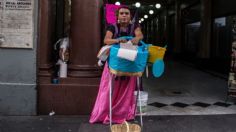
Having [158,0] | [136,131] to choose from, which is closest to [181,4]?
[158,0]

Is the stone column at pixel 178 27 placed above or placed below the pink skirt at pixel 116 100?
above

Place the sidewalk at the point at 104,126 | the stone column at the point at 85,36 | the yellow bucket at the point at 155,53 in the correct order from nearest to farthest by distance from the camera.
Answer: the yellow bucket at the point at 155,53
the sidewalk at the point at 104,126
the stone column at the point at 85,36

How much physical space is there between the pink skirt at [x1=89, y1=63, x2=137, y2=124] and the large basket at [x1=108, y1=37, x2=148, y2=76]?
79 centimetres

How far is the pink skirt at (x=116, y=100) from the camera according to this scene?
19.8 ft

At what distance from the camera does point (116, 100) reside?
6227 millimetres

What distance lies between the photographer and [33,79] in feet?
21.7

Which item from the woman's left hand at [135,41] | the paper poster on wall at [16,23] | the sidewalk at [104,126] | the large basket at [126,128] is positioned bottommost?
the sidewalk at [104,126]

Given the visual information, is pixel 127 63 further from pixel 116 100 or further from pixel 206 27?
pixel 206 27

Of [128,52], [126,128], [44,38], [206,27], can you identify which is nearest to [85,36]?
[44,38]

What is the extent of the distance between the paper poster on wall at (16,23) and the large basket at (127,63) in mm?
2018

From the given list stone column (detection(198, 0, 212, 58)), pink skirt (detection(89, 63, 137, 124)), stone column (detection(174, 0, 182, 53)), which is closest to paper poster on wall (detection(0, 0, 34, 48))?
pink skirt (detection(89, 63, 137, 124))

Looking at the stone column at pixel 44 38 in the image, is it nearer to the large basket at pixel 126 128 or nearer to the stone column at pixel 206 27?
the large basket at pixel 126 128

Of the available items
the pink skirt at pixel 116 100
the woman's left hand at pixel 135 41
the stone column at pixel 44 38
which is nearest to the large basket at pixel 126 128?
the woman's left hand at pixel 135 41

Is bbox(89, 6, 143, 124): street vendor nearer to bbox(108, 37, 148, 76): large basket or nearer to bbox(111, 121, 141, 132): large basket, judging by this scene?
bbox(108, 37, 148, 76): large basket
